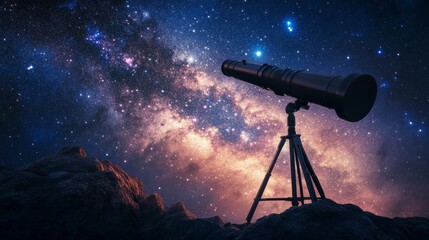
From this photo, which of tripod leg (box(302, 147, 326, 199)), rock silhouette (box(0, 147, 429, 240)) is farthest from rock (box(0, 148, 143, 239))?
tripod leg (box(302, 147, 326, 199))

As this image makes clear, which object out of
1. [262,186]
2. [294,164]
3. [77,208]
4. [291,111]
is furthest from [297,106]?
[77,208]

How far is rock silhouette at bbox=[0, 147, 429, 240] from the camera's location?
3748mm

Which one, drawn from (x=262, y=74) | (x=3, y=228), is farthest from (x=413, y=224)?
(x=3, y=228)

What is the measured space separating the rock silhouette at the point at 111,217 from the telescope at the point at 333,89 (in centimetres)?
165

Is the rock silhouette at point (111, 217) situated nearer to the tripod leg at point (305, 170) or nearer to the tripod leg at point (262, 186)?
the tripod leg at point (262, 186)

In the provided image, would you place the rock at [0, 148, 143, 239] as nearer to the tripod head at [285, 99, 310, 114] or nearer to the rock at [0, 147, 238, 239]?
the rock at [0, 147, 238, 239]

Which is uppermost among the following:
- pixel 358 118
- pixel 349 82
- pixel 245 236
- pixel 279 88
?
pixel 279 88

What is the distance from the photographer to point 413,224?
427cm

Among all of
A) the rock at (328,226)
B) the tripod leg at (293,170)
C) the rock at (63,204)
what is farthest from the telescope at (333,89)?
the rock at (63,204)

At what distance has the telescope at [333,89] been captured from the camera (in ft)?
14.3

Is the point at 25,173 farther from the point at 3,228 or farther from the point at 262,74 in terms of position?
the point at 262,74

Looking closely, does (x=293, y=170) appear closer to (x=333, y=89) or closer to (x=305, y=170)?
(x=305, y=170)

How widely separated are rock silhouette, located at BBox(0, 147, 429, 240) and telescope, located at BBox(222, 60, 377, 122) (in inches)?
65.1

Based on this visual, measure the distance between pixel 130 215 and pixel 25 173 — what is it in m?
2.14
